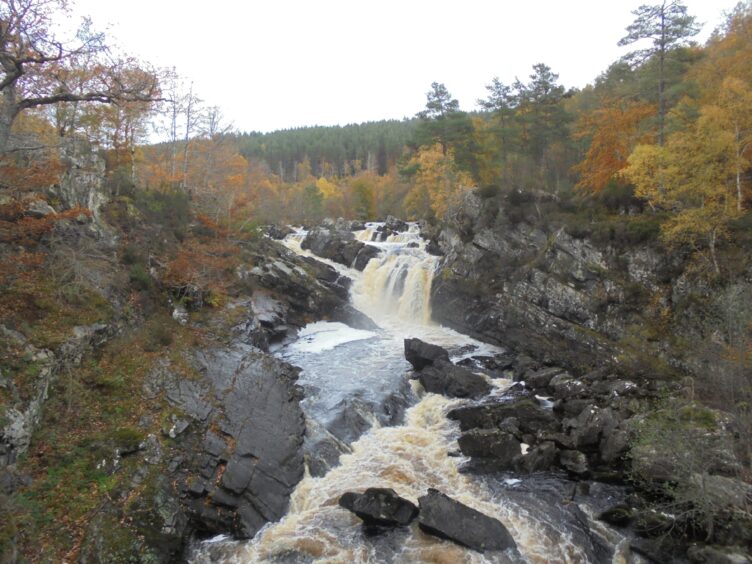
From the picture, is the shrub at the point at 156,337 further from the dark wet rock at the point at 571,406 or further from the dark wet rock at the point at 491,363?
the dark wet rock at the point at 571,406

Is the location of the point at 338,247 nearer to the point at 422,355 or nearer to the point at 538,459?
the point at 422,355

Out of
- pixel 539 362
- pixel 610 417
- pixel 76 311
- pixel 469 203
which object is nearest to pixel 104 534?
pixel 76 311

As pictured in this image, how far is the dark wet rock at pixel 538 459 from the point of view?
14.1 metres

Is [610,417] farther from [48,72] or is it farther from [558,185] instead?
[558,185]

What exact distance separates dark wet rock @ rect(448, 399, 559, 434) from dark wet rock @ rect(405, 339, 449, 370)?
17.4ft

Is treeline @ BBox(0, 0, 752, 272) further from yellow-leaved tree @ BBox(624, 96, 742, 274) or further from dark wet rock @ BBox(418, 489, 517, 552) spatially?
dark wet rock @ BBox(418, 489, 517, 552)

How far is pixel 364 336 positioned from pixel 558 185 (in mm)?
20365

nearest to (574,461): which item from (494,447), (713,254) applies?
(494,447)

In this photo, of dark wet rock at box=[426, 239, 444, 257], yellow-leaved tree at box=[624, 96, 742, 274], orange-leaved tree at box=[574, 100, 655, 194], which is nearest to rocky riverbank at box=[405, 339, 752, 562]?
yellow-leaved tree at box=[624, 96, 742, 274]

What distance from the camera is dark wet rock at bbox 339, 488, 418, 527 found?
1138cm

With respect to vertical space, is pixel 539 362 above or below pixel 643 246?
below

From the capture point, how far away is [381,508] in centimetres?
1149

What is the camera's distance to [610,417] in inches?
614

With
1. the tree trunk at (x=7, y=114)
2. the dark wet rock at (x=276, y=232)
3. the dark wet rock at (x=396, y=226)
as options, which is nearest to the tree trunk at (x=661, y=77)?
the dark wet rock at (x=396, y=226)
